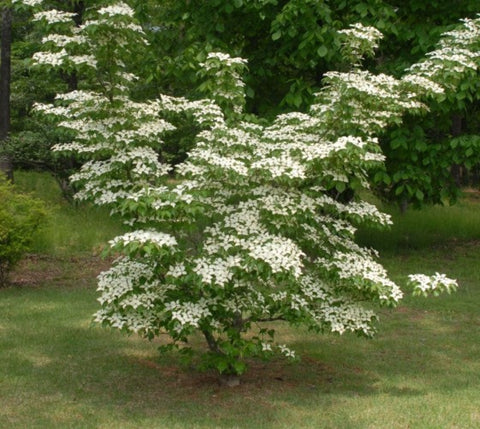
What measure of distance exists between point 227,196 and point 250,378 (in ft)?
5.83

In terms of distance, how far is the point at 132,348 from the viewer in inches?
284

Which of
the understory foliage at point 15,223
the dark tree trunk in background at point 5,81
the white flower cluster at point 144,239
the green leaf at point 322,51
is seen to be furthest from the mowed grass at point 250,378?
the dark tree trunk in background at point 5,81

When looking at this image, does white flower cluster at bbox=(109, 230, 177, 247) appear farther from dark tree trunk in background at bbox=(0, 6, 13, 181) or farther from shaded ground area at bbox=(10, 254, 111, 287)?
dark tree trunk in background at bbox=(0, 6, 13, 181)

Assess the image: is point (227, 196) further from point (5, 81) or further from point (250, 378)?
point (5, 81)

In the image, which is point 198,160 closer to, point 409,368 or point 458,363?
point 409,368

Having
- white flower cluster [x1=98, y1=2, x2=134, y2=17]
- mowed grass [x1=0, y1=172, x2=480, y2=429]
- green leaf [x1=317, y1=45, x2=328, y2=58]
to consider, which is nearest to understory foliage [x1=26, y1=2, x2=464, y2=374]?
white flower cluster [x1=98, y1=2, x2=134, y2=17]

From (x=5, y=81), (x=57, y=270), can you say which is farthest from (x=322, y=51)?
(x=5, y=81)

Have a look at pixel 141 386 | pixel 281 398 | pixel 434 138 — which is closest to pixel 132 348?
pixel 141 386

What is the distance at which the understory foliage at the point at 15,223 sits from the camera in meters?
9.33

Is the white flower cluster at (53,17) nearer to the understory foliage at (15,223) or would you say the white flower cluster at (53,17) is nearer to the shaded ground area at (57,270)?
the understory foliage at (15,223)

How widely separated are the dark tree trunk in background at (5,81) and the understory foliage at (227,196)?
1046cm

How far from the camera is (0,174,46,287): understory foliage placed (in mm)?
9328

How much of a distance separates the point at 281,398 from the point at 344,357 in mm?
1558

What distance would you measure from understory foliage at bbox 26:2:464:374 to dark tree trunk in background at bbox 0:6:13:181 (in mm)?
10462
